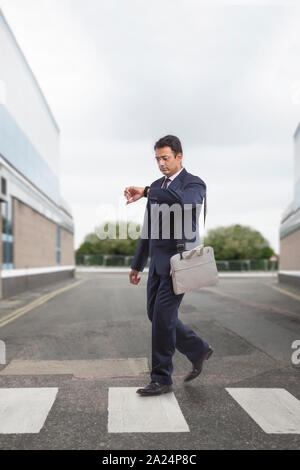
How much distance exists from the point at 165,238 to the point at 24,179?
18499mm

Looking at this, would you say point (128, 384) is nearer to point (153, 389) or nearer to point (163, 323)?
point (153, 389)

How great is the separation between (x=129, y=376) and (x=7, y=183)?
14079mm

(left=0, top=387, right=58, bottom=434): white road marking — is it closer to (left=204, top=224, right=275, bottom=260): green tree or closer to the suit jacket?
the suit jacket

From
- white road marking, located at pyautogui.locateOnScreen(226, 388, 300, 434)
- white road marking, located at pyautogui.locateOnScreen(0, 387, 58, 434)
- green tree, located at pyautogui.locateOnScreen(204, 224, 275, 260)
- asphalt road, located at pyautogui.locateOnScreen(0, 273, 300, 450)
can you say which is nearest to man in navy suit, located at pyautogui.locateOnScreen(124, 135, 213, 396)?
asphalt road, located at pyautogui.locateOnScreen(0, 273, 300, 450)

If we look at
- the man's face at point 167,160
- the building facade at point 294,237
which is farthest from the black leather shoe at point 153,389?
the building facade at point 294,237

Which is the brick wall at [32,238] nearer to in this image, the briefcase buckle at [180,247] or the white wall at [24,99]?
the white wall at [24,99]

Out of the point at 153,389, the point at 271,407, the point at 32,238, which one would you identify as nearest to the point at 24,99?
the point at 32,238

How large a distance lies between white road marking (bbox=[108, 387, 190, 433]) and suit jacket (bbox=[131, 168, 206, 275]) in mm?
1053

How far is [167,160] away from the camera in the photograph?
3.96 m

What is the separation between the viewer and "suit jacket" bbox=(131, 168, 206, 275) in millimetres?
3852

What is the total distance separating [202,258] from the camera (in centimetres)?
399

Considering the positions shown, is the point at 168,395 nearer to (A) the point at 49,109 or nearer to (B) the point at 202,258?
(B) the point at 202,258
